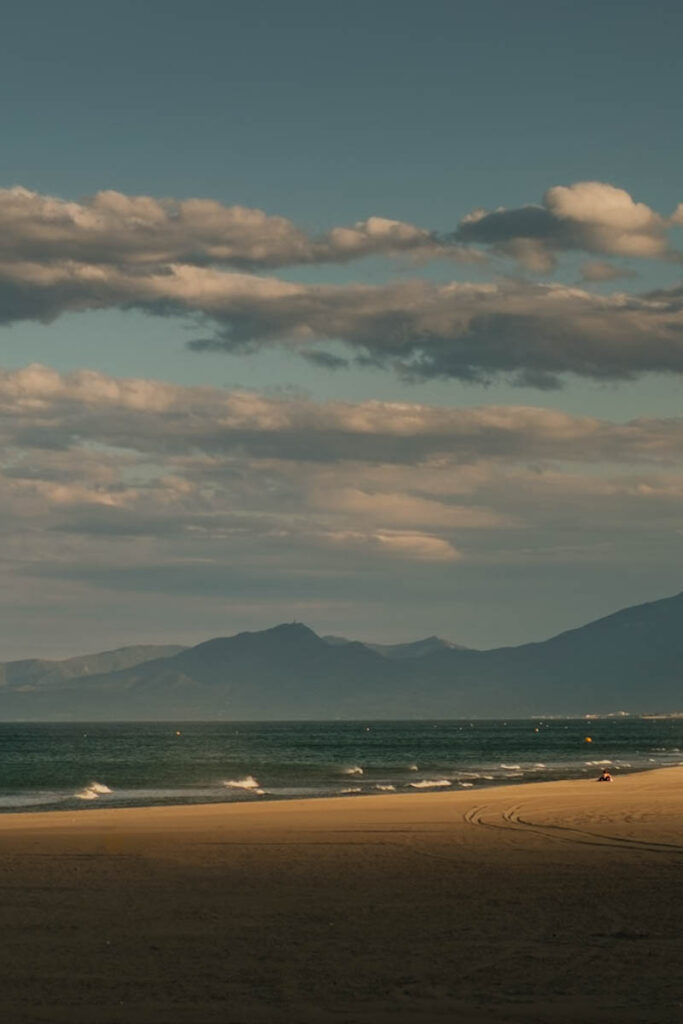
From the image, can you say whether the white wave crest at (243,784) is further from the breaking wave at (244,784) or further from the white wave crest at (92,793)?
the white wave crest at (92,793)

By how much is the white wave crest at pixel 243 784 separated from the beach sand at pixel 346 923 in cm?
3544

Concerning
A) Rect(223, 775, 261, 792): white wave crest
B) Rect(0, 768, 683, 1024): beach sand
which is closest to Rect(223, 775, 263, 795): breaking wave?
Rect(223, 775, 261, 792): white wave crest

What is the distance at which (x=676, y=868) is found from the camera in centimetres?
2797

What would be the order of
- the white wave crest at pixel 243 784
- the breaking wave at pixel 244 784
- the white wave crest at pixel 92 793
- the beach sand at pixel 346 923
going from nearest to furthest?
the beach sand at pixel 346 923, the white wave crest at pixel 92 793, the breaking wave at pixel 244 784, the white wave crest at pixel 243 784

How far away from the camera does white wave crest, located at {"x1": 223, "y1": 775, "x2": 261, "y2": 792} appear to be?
74.1 m

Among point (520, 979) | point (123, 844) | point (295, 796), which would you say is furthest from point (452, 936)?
point (295, 796)

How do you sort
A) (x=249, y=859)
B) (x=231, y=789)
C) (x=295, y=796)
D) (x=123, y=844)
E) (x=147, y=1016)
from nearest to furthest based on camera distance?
1. (x=147, y=1016)
2. (x=249, y=859)
3. (x=123, y=844)
4. (x=295, y=796)
5. (x=231, y=789)

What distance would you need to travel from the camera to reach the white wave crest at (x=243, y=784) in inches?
2915

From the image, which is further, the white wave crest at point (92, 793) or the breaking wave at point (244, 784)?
the breaking wave at point (244, 784)

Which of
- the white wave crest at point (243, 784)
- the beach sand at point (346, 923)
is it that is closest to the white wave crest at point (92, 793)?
the white wave crest at point (243, 784)

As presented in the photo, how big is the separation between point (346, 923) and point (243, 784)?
56.5 m

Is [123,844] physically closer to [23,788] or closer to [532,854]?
[532,854]

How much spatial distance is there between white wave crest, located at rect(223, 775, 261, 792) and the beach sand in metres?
35.4

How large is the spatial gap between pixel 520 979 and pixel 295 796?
48464 millimetres
